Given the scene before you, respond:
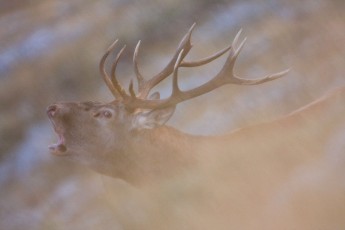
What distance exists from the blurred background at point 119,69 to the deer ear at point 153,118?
Result: 0.18 m

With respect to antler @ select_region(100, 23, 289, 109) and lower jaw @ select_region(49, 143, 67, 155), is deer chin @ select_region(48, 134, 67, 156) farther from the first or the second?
antler @ select_region(100, 23, 289, 109)

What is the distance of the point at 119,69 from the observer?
6.31 feet

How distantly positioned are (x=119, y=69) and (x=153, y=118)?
0.34m

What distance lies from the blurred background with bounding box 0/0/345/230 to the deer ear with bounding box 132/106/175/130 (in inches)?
7.2

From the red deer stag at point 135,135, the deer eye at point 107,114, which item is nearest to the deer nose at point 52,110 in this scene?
the red deer stag at point 135,135

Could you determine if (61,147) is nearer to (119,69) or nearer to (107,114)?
(107,114)

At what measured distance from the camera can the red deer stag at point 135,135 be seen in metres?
1.63

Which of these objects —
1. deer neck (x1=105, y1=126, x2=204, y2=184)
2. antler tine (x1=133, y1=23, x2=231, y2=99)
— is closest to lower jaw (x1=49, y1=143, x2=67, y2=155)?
deer neck (x1=105, y1=126, x2=204, y2=184)

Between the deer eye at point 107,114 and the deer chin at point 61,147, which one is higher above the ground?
the deer chin at point 61,147

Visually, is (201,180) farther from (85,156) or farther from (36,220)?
(36,220)

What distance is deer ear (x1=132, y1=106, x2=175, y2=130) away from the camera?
1623 mm

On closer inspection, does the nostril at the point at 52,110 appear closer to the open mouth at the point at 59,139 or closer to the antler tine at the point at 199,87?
the open mouth at the point at 59,139

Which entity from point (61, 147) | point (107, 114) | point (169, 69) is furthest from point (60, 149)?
point (169, 69)

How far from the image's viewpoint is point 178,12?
1.97 meters
